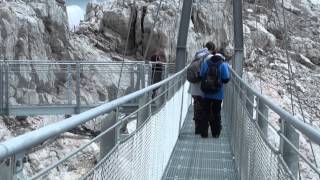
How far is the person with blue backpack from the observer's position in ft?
27.3

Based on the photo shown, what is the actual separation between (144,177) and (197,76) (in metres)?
4.60

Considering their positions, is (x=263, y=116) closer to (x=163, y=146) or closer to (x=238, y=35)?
(x=163, y=146)

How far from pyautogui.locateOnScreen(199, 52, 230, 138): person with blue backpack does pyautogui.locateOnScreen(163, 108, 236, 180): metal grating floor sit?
0.49 metres

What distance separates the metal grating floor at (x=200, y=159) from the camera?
22.4 feet

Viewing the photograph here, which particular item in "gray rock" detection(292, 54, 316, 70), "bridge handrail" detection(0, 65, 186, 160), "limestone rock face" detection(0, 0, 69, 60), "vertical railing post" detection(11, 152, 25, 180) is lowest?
"gray rock" detection(292, 54, 316, 70)

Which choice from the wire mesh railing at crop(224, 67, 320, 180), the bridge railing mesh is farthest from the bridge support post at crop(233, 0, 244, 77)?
the wire mesh railing at crop(224, 67, 320, 180)

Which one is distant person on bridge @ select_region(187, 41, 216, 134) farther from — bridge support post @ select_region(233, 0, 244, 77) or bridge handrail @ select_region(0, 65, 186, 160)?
bridge handrail @ select_region(0, 65, 186, 160)

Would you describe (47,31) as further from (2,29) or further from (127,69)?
(127,69)

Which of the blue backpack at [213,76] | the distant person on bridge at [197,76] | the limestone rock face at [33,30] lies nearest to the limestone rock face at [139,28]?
the limestone rock face at [33,30]

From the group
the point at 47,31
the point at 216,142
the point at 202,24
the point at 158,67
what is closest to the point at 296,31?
the point at 202,24

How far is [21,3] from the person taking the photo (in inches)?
1111

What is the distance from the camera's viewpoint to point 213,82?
8.32 metres

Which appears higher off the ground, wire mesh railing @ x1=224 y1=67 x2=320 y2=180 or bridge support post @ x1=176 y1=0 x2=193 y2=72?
bridge support post @ x1=176 y1=0 x2=193 y2=72

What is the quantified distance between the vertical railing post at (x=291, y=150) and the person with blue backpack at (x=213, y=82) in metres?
5.21
